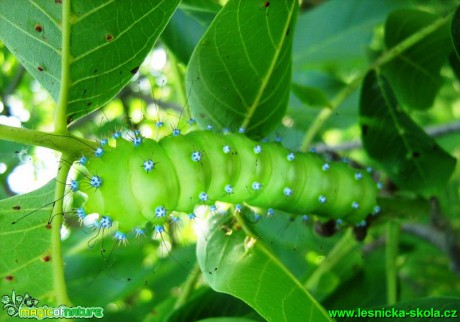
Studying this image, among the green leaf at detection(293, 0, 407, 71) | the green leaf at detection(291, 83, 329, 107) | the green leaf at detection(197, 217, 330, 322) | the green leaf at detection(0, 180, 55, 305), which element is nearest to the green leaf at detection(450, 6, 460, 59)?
the green leaf at detection(291, 83, 329, 107)

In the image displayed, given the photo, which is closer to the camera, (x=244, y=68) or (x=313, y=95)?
(x=244, y=68)

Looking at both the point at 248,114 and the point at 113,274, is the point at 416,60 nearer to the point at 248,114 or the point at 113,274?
the point at 248,114

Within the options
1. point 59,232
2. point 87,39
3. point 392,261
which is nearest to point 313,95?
point 392,261

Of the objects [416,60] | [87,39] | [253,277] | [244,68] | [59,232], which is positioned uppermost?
[87,39]

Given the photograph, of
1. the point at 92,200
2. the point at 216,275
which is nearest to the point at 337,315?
the point at 216,275

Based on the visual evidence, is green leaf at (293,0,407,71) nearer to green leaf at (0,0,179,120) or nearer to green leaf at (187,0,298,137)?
green leaf at (187,0,298,137)

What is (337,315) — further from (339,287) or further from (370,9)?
(370,9)
